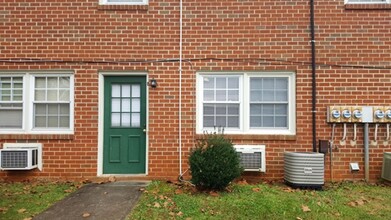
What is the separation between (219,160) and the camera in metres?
5.83

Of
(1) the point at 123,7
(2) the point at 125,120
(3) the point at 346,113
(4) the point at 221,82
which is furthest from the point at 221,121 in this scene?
(1) the point at 123,7

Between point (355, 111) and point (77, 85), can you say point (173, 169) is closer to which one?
point (77, 85)

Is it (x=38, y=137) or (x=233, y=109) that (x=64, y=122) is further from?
(x=233, y=109)

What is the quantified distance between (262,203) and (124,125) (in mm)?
3553

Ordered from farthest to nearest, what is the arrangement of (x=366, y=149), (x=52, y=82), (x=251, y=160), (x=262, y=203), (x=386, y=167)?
(x=52, y=82)
(x=366, y=149)
(x=251, y=160)
(x=386, y=167)
(x=262, y=203)

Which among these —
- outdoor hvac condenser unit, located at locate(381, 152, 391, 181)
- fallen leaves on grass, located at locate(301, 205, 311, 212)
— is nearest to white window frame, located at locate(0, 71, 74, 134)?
fallen leaves on grass, located at locate(301, 205, 311, 212)

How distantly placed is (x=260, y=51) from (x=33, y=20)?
5.11 m

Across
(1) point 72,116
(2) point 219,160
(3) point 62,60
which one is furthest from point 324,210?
(3) point 62,60

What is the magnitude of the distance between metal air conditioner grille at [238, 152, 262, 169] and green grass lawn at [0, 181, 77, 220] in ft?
11.5

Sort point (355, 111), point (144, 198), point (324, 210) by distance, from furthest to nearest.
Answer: point (355, 111)
point (144, 198)
point (324, 210)

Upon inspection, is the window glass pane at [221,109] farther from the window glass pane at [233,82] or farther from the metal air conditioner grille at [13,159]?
the metal air conditioner grille at [13,159]

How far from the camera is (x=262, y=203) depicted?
5.47m

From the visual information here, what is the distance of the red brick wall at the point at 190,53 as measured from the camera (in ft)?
23.6

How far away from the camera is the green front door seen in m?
7.36
